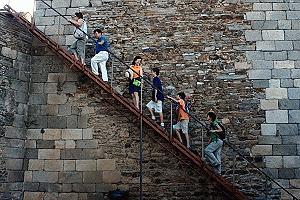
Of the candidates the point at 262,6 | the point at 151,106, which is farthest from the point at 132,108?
the point at 262,6

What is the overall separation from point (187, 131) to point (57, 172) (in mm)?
3067

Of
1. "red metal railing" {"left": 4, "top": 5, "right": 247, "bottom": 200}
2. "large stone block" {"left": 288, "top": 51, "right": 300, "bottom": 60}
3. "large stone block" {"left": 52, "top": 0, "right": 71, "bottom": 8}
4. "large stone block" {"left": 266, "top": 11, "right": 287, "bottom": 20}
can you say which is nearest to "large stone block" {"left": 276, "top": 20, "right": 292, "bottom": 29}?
"large stone block" {"left": 266, "top": 11, "right": 287, "bottom": 20}

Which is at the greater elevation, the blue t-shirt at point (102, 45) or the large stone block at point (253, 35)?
the large stone block at point (253, 35)

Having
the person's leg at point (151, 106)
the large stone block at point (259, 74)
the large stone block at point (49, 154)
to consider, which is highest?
the large stone block at point (259, 74)

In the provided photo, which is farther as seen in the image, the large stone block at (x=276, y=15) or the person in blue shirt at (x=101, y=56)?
the large stone block at (x=276, y=15)

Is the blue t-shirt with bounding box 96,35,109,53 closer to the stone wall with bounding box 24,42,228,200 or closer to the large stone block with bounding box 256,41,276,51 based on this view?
the stone wall with bounding box 24,42,228,200

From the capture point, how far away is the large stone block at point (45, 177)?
31.8ft

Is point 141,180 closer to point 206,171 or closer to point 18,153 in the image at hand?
point 206,171

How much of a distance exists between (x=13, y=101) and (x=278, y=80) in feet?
20.1

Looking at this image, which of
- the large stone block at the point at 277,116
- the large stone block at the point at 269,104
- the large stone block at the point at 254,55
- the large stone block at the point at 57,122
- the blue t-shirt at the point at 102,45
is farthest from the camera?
the large stone block at the point at 254,55

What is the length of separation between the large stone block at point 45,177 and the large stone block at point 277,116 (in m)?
4.97

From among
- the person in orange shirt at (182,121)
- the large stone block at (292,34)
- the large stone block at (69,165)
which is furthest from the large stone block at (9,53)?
the large stone block at (292,34)

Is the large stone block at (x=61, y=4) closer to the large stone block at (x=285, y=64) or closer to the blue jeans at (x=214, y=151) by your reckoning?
the blue jeans at (x=214, y=151)

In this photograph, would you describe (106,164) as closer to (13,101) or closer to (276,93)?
(13,101)
